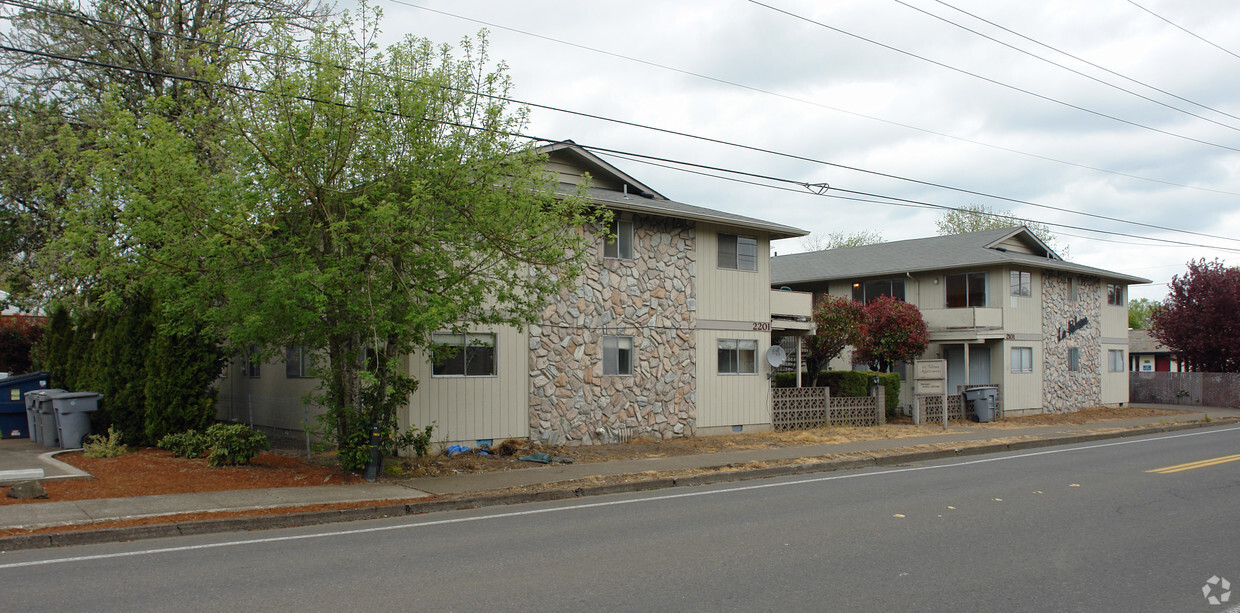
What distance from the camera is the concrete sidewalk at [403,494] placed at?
9414 millimetres

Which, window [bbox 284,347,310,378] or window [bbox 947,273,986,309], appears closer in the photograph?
window [bbox 284,347,310,378]

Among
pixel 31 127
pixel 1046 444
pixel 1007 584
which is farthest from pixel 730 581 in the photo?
pixel 31 127

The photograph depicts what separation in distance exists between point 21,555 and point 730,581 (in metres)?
6.88

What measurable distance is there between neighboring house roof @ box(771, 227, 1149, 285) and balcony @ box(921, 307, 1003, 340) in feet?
5.27

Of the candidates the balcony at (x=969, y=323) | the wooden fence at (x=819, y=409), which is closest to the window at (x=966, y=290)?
the balcony at (x=969, y=323)

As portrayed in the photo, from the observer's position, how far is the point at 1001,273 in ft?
96.6

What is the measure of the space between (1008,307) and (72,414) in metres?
27.6

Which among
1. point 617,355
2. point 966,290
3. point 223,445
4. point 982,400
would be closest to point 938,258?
point 966,290

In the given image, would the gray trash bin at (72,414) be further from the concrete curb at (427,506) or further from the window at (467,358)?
the concrete curb at (427,506)

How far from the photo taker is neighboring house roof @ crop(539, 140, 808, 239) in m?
19.2

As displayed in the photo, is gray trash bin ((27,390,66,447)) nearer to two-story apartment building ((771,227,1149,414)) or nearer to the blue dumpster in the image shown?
the blue dumpster

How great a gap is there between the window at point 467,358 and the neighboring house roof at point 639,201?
150 inches

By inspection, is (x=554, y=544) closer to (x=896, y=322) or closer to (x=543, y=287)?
(x=543, y=287)

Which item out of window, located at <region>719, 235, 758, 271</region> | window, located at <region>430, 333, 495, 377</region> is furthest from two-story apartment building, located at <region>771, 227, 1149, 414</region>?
window, located at <region>430, 333, 495, 377</region>
